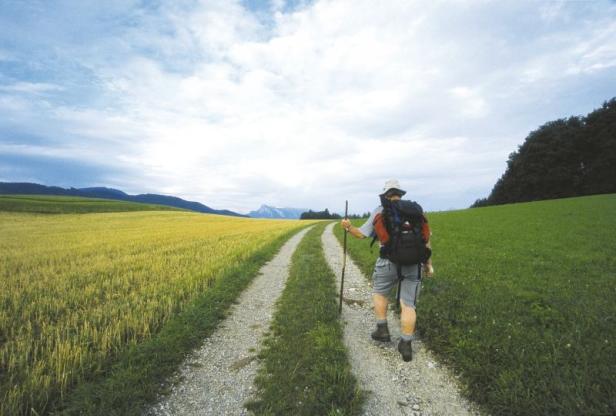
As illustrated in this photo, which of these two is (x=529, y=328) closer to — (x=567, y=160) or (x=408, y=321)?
(x=408, y=321)

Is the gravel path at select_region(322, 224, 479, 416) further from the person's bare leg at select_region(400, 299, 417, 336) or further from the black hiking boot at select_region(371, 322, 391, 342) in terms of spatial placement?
the person's bare leg at select_region(400, 299, 417, 336)

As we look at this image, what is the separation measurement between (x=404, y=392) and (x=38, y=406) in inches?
213

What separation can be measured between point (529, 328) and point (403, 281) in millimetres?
2764

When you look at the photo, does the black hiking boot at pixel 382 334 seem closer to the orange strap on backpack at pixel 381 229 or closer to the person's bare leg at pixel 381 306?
the person's bare leg at pixel 381 306

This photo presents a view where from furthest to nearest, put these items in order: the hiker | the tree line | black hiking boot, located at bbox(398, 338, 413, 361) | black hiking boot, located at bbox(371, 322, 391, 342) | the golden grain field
→ the tree line < black hiking boot, located at bbox(371, 322, 391, 342) < the hiker < black hiking boot, located at bbox(398, 338, 413, 361) < the golden grain field

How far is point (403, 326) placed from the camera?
15.9 feet

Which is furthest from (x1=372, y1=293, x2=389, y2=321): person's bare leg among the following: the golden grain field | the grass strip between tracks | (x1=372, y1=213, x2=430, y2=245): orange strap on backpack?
the golden grain field

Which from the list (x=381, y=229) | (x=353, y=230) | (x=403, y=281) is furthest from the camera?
(x=353, y=230)

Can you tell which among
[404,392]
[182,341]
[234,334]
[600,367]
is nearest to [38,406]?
[182,341]

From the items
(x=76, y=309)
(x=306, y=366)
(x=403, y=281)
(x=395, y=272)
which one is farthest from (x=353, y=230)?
(x=76, y=309)

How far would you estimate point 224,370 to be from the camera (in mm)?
4676

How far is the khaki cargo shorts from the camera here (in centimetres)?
501

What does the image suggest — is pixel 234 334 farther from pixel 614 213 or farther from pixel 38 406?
pixel 614 213

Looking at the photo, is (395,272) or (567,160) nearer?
(395,272)
